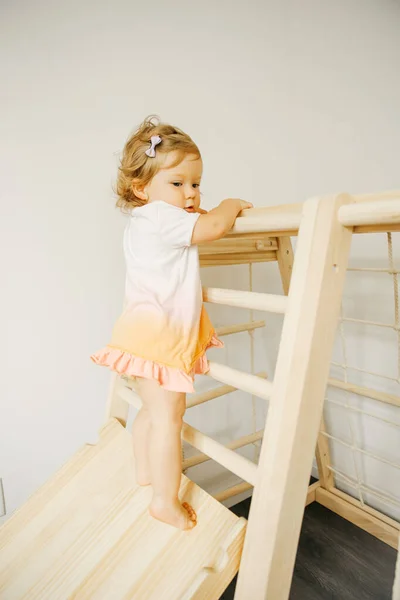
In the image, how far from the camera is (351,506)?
1.62 meters

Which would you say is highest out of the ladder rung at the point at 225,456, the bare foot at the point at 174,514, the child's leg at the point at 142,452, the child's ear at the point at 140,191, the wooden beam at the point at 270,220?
the child's ear at the point at 140,191

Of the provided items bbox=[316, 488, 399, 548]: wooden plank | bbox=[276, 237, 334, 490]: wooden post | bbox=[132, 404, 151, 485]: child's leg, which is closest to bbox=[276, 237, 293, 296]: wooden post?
bbox=[276, 237, 334, 490]: wooden post

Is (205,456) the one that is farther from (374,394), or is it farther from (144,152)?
(144,152)

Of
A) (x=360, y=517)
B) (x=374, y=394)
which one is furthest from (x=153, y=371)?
(x=360, y=517)

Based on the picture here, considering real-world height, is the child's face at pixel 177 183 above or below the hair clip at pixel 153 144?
below

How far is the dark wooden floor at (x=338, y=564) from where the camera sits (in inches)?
50.8

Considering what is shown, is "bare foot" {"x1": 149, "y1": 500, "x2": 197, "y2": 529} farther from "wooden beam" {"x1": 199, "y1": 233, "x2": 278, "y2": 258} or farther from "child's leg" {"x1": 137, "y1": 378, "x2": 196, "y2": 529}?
"wooden beam" {"x1": 199, "y1": 233, "x2": 278, "y2": 258}

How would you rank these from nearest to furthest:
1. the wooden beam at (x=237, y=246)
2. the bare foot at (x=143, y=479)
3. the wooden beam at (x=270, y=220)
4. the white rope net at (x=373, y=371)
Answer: the wooden beam at (x=270, y=220), the bare foot at (x=143, y=479), the wooden beam at (x=237, y=246), the white rope net at (x=373, y=371)

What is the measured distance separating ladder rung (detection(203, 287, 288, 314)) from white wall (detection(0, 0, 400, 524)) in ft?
2.01

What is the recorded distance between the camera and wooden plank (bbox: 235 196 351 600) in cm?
70

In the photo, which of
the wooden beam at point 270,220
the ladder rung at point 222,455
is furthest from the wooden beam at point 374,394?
the wooden beam at point 270,220

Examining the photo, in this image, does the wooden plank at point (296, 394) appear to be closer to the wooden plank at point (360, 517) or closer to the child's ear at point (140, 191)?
the child's ear at point (140, 191)

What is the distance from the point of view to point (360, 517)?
62.0 inches

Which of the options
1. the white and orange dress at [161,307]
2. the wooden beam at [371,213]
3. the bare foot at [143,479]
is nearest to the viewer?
the wooden beam at [371,213]
